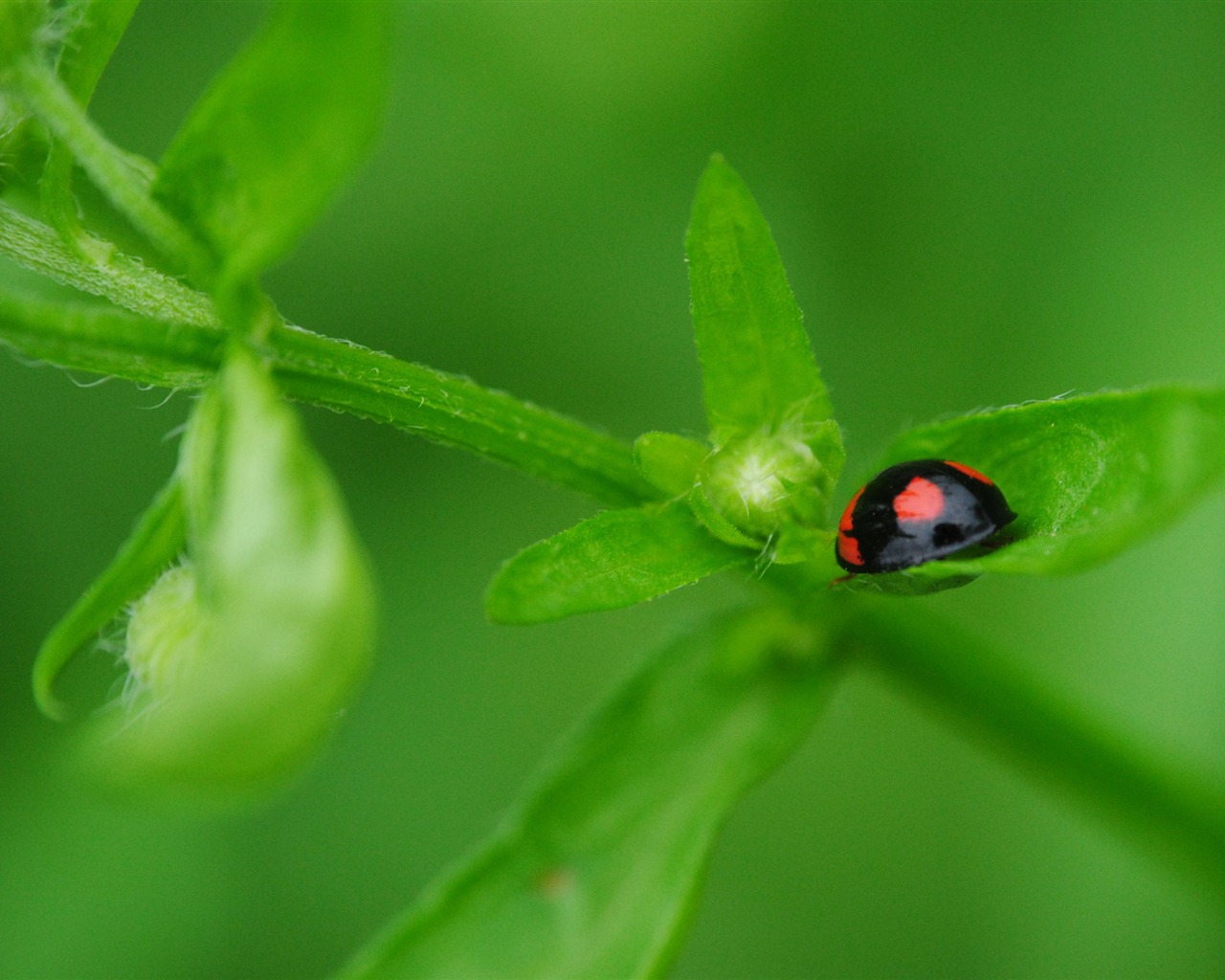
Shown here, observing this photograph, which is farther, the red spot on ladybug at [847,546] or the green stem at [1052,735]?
the green stem at [1052,735]

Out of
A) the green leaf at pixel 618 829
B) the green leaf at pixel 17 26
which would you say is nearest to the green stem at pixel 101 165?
the green leaf at pixel 17 26

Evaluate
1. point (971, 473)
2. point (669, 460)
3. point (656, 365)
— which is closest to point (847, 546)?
point (971, 473)

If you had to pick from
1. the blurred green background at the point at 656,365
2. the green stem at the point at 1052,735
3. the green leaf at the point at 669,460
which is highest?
the blurred green background at the point at 656,365

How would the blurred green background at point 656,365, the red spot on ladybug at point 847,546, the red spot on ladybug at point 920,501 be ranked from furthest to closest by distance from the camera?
the blurred green background at point 656,365 < the red spot on ladybug at point 847,546 < the red spot on ladybug at point 920,501

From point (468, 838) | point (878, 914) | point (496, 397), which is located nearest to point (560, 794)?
point (496, 397)

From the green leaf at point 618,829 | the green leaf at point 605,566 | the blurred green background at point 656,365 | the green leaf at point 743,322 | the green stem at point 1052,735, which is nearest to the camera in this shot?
the green leaf at point 605,566

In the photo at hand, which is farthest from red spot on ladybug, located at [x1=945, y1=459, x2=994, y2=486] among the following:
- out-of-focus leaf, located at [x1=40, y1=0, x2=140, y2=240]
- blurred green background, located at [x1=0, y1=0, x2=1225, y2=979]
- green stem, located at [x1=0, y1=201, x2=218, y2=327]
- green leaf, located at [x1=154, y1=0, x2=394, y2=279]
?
blurred green background, located at [x1=0, y1=0, x2=1225, y2=979]

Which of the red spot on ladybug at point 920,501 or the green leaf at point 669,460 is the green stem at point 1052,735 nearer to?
the red spot on ladybug at point 920,501

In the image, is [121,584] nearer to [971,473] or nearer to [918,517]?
[918,517]
